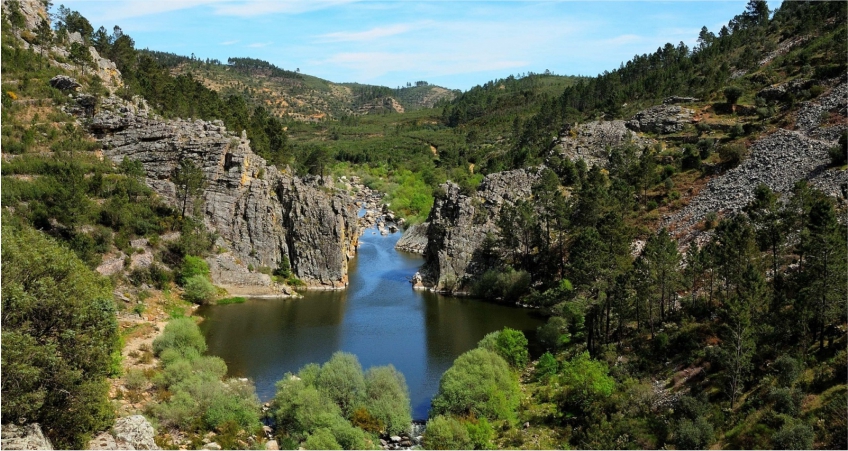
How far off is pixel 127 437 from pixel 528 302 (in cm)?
4866

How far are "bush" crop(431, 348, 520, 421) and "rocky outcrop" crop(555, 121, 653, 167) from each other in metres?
57.4

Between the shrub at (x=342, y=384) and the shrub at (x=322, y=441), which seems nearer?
the shrub at (x=322, y=441)

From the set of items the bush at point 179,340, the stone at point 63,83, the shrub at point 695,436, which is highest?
the stone at point 63,83

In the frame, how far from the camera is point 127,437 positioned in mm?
29172

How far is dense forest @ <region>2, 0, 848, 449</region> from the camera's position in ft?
101

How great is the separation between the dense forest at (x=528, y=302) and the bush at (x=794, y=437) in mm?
92

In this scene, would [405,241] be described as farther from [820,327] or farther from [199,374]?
[820,327]

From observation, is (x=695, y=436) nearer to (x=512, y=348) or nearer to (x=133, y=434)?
(x=512, y=348)

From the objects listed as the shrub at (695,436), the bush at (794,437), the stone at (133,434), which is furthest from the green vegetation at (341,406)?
the bush at (794,437)

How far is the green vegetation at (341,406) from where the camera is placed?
1389 inches

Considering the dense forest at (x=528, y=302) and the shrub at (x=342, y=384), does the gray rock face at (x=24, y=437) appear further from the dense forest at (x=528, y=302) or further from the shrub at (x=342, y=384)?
the shrub at (x=342, y=384)

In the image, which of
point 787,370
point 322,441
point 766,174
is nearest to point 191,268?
point 322,441

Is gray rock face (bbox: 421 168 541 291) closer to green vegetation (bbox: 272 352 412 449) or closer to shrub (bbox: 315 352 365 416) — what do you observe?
green vegetation (bbox: 272 352 412 449)

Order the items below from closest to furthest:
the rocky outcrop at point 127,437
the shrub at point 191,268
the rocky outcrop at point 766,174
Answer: the rocky outcrop at point 127,437
the rocky outcrop at point 766,174
the shrub at point 191,268
